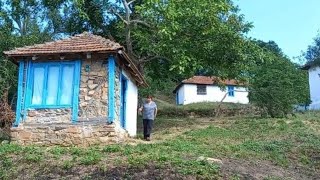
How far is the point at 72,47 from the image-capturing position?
633 inches

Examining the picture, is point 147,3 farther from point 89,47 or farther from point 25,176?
point 25,176

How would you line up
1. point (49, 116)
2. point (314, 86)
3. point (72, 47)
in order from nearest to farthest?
1. point (49, 116)
2. point (72, 47)
3. point (314, 86)

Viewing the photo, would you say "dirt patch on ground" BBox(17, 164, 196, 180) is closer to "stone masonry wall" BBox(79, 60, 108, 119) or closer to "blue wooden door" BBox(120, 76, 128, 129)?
"stone masonry wall" BBox(79, 60, 108, 119)

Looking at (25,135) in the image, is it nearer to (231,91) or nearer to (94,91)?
(94,91)

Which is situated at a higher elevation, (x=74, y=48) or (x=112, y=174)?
(x=74, y=48)

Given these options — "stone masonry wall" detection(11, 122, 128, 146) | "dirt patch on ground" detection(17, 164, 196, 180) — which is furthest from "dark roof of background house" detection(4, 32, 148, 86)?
"dirt patch on ground" detection(17, 164, 196, 180)

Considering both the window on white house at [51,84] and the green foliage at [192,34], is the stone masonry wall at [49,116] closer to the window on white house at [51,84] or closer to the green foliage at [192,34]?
the window on white house at [51,84]

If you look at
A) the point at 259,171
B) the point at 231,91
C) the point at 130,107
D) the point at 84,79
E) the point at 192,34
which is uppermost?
the point at 192,34

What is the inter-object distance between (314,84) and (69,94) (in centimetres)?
2813

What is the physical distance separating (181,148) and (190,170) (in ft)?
8.96

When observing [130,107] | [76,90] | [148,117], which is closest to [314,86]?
[130,107]

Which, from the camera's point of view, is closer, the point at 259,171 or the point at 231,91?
the point at 259,171

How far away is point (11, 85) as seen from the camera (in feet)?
78.1

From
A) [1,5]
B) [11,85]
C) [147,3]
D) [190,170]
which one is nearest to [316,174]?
[190,170]
